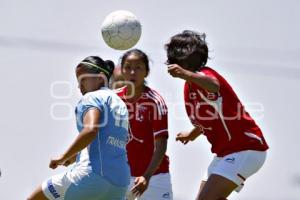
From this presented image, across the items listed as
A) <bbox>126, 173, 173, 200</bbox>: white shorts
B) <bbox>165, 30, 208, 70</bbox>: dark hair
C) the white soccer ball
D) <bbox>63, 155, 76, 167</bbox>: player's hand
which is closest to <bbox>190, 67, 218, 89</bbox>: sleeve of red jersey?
<bbox>165, 30, 208, 70</bbox>: dark hair

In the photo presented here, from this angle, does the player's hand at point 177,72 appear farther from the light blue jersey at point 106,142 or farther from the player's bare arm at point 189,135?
the player's bare arm at point 189,135

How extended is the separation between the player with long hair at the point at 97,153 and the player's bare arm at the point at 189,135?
172 cm

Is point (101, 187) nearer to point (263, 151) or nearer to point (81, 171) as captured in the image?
point (81, 171)

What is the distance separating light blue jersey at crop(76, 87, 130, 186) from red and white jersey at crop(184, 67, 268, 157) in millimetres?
951

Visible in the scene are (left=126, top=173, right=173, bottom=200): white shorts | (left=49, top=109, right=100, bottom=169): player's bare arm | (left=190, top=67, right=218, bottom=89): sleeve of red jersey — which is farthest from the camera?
(left=126, top=173, right=173, bottom=200): white shorts

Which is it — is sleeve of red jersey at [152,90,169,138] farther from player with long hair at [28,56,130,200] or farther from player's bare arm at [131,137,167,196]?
player with long hair at [28,56,130,200]

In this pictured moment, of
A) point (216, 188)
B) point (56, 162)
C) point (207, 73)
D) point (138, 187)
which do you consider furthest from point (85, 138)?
point (216, 188)

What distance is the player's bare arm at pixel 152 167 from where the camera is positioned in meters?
8.51

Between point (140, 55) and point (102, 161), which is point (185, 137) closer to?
point (140, 55)

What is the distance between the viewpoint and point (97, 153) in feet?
25.9

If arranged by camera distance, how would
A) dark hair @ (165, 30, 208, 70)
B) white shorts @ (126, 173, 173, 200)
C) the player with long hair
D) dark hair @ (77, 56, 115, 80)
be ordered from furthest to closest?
white shorts @ (126, 173, 173, 200) → dark hair @ (165, 30, 208, 70) → dark hair @ (77, 56, 115, 80) → the player with long hair

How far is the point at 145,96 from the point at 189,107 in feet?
2.61

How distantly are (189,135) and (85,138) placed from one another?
2321mm

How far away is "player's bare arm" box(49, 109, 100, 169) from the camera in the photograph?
7.57 m
